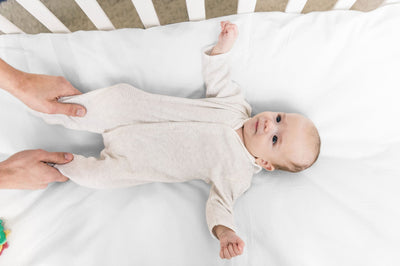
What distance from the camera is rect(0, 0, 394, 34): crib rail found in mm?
1010

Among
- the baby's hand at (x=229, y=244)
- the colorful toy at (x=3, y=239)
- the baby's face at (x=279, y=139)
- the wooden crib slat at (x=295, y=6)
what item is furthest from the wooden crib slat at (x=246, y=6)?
the colorful toy at (x=3, y=239)

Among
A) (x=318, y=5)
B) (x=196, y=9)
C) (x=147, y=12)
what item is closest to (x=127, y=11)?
(x=147, y=12)

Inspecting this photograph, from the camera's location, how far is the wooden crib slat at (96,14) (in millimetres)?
1001

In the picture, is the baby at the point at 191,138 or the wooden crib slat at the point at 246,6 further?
the wooden crib slat at the point at 246,6

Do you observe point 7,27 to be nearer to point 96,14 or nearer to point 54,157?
point 96,14

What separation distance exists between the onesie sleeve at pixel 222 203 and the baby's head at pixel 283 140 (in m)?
0.15

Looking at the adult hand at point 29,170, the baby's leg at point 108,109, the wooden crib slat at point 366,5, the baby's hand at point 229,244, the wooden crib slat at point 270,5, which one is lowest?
the baby's hand at point 229,244

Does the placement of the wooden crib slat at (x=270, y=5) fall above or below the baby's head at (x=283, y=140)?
above

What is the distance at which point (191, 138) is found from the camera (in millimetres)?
1005

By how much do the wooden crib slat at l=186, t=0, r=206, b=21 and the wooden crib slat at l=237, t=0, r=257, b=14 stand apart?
14 centimetres

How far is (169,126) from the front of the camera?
100 cm

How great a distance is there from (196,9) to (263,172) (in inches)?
27.6

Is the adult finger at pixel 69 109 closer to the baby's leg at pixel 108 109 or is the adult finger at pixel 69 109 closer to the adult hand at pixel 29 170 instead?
the baby's leg at pixel 108 109

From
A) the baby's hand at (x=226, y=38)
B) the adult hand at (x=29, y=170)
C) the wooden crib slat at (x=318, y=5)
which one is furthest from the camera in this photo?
the wooden crib slat at (x=318, y=5)
